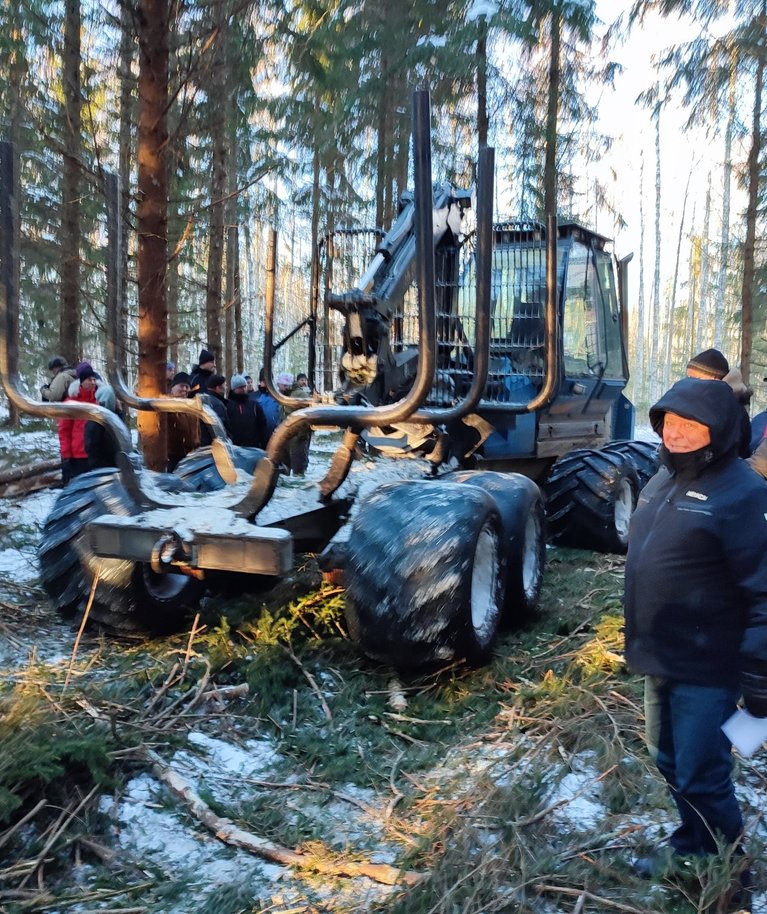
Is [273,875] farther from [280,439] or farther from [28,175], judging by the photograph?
[28,175]

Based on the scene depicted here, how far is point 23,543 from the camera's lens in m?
6.56

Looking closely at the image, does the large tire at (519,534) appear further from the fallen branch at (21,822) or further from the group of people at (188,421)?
the fallen branch at (21,822)

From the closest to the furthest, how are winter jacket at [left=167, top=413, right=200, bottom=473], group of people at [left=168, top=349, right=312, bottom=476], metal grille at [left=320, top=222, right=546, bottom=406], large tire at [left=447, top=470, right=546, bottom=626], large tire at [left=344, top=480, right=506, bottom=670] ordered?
large tire at [left=344, top=480, right=506, bottom=670] → large tire at [left=447, top=470, right=546, bottom=626] → metal grille at [left=320, top=222, right=546, bottom=406] → winter jacket at [left=167, top=413, right=200, bottom=473] → group of people at [left=168, top=349, right=312, bottom=476]

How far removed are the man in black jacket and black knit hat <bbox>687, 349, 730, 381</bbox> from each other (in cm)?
256

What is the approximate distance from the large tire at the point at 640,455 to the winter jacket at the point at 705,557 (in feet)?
16.1

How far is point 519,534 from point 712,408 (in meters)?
2.33

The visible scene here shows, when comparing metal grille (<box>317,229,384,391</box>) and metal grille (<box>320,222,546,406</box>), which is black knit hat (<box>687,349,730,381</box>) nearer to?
metal grille (<box>320,222,546,406</box>)

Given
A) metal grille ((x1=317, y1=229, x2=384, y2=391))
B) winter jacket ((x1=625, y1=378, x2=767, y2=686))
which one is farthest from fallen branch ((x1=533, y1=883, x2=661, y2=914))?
metal grille ((x1=317, y1=229, x2=384, y2=391))

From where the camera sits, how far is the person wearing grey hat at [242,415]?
8984mm

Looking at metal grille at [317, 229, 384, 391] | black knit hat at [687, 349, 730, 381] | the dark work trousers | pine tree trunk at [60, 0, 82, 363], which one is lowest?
the dark work trousers

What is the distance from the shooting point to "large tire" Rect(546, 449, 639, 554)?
682cm

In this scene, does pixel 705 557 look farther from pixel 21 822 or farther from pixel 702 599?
pixel 21 822

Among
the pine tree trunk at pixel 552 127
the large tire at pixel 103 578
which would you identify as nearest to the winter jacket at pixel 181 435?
the large tire at pixel 103 578

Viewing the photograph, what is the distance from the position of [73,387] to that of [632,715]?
21.0 ft
